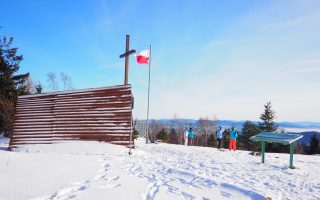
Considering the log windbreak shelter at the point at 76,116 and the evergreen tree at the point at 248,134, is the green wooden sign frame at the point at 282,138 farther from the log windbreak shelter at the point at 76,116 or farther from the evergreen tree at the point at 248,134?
the evergreen tree at the point at 248,134

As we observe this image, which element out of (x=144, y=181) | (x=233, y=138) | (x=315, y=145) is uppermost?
(x=233, y=138)

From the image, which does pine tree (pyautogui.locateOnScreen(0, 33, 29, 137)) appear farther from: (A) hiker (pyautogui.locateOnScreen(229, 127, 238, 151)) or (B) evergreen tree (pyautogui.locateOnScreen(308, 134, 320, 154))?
(B) evergreen tree (pyautogui.locateOnScreen(308, 134, 320, 154))

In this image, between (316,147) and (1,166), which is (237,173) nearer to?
(1,166)

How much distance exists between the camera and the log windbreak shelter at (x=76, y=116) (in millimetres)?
15352

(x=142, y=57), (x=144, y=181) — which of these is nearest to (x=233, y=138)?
(x=142, y=57)

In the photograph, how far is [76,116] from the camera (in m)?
16.2

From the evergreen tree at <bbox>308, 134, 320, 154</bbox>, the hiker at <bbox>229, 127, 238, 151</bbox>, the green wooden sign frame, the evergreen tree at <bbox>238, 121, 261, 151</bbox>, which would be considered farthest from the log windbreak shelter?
the evergreen tree at <bbox>308, 134, 320, 154</bbox>

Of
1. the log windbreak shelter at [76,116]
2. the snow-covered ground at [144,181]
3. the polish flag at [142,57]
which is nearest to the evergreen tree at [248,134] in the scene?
the polish flag at [142,57]

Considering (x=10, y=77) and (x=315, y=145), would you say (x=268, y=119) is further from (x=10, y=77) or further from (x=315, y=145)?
(x=10, y=77)

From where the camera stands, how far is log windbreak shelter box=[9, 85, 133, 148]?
1535cm

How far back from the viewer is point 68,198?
6.18 metres

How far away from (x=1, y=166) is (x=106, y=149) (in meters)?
5.88

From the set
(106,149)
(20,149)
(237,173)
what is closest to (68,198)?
(237,173)

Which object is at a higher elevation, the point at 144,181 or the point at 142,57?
the point at 142,57
